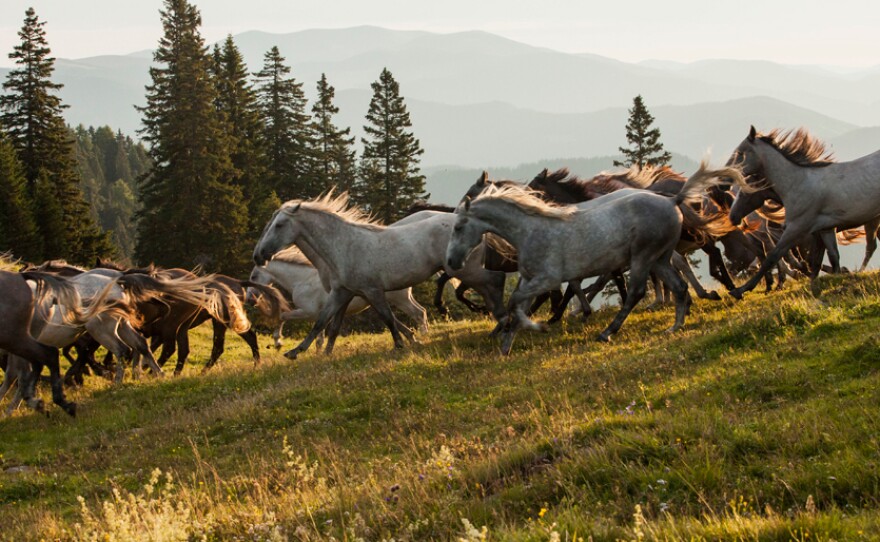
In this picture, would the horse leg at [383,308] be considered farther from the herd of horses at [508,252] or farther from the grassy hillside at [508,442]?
the grassy hillside at [508,442]

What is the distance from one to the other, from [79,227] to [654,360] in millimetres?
50998

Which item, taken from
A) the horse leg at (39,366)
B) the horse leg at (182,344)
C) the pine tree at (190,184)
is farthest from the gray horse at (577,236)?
the pine tree at (190,184)

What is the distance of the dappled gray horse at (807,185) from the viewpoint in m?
13.5

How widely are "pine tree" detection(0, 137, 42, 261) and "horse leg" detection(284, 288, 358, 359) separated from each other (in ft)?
131

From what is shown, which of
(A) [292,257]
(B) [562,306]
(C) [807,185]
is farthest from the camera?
(A) [292,257]

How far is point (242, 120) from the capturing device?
59.6 metres

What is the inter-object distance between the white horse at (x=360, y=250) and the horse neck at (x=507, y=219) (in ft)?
6.83

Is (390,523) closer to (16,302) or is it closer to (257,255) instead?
(16,302)

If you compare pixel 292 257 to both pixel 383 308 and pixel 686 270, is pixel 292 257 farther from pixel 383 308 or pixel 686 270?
pixel 686 270

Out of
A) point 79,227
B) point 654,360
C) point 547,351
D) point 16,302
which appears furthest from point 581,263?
point 79,227

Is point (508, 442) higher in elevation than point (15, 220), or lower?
higher

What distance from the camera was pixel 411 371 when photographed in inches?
484

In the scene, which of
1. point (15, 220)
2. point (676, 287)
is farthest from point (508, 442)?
point (15, 220)

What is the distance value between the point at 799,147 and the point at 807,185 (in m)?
0.80
